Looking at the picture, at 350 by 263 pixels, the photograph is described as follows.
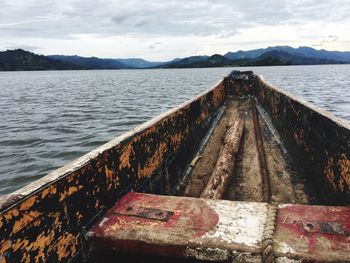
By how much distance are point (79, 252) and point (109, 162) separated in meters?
0.66

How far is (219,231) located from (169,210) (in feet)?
1.37

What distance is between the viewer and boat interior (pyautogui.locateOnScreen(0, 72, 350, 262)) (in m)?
1.66

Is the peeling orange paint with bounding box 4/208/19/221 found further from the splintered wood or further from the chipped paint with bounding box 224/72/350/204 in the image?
the chipped paint with bounding box 224/72/350/204

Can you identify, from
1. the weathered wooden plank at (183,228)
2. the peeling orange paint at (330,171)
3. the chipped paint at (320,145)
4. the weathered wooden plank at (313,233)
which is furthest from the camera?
the peeling orange paint at (330,171)

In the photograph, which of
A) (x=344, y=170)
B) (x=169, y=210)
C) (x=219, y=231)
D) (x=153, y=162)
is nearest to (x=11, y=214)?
(x=169, y=210)

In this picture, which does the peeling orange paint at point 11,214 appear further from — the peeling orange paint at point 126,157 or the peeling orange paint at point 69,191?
the peeling orange paint at point 126,157

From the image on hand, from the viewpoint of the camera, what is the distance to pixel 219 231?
188 cm

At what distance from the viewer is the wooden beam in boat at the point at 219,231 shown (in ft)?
5.59

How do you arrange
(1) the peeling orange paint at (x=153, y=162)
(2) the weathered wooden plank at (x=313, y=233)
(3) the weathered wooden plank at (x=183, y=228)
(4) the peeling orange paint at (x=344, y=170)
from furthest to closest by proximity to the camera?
(1) the peeling orange paint at (x=153, y=162) < (4) the peeling orange paint at (x=344, y=170) < (3) the weathered wooden plank at (x=183, y=228) < (2) the weathered wooden plank at (x=313, y=233)

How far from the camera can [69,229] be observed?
1.88 metres

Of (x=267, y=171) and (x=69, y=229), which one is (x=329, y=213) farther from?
(x=267, y=171)

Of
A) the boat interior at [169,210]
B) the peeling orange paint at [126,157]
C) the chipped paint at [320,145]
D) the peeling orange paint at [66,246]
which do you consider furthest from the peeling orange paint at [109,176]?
the chipped paint at [320,145]

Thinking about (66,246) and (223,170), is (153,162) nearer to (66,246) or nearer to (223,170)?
(223,170)

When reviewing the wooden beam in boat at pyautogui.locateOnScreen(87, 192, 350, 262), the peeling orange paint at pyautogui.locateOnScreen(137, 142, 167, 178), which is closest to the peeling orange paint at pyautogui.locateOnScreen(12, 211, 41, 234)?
the wooden beam in boat at pyautogui.locateOnScreen(87, 192, 350, 262)
